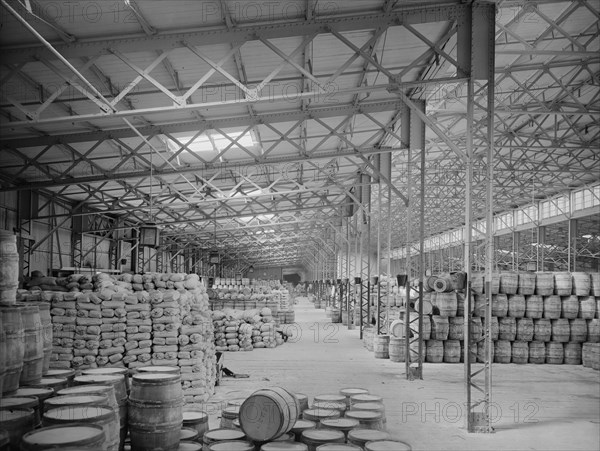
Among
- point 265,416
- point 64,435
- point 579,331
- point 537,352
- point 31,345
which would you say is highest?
point 31,345

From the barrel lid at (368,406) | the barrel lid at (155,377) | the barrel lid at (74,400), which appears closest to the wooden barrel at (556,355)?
the barrel lid at (368,406)

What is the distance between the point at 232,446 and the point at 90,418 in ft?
5.59

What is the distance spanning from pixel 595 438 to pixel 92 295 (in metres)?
9.59

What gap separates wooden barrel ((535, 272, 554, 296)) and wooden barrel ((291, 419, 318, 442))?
12.6 meters

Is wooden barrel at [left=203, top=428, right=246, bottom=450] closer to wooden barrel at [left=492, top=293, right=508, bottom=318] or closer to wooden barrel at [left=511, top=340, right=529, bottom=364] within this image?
wooden barrel at [left=492, top=293, right=508, bottom=318]

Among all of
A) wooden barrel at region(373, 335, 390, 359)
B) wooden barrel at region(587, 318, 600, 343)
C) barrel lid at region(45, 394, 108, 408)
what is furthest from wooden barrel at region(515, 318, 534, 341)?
barrel lid at region(45, 394, 108, 408)

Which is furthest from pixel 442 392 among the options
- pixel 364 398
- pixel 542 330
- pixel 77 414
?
pixel 77 414

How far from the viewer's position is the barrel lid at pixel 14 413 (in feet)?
15.9

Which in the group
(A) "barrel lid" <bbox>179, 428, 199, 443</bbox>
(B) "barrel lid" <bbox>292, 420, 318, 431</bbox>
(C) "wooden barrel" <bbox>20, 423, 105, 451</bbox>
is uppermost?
(C) "wooden barrel" <bbox>20, 423, 105, 451</bbox>

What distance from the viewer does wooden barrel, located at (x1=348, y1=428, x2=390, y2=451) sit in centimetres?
630

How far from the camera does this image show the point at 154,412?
6.17 m

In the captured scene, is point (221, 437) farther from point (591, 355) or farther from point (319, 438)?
point (591, 355)

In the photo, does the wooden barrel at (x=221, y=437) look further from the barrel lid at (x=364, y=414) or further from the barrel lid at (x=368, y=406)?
the barrel lid at (x=368, y=406)

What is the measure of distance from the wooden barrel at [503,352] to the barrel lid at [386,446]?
39.9 feet
